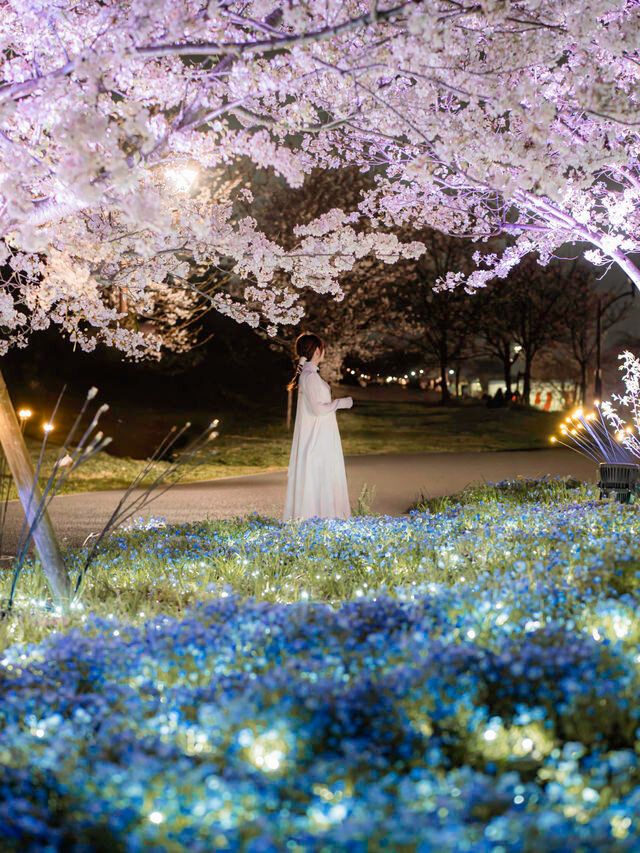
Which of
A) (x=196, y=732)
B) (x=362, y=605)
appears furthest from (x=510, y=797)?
(x=362, y=605)

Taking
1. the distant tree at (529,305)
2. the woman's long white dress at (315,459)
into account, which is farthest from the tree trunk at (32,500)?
the distant tree at (529,305)

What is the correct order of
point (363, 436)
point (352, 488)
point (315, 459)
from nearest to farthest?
point (315, 459), point (352, 488), point (363, 436)

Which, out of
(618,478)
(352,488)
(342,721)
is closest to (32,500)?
(342,721)

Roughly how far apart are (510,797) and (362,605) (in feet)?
6.62

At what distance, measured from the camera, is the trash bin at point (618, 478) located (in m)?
10.2

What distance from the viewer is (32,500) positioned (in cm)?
580

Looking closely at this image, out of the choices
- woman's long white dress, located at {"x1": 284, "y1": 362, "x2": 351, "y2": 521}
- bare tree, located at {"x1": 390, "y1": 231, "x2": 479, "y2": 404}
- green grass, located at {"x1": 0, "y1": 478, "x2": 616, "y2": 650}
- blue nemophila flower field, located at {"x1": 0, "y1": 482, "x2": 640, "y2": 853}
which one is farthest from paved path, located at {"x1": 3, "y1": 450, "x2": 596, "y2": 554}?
bare tree, located at {"x1": 390, "y1": 231, "x2": 479, "y2": 404}

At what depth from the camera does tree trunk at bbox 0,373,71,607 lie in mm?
5688

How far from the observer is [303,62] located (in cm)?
514

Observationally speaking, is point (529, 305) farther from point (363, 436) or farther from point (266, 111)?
point (266, 111)

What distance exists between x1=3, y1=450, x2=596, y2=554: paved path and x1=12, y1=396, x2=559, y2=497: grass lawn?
189cm

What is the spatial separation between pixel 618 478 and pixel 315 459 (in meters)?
4.25

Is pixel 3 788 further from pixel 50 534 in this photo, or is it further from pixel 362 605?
pixel 50 534

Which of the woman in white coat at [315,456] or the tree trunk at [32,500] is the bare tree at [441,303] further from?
the tree trunk at [32,500]
